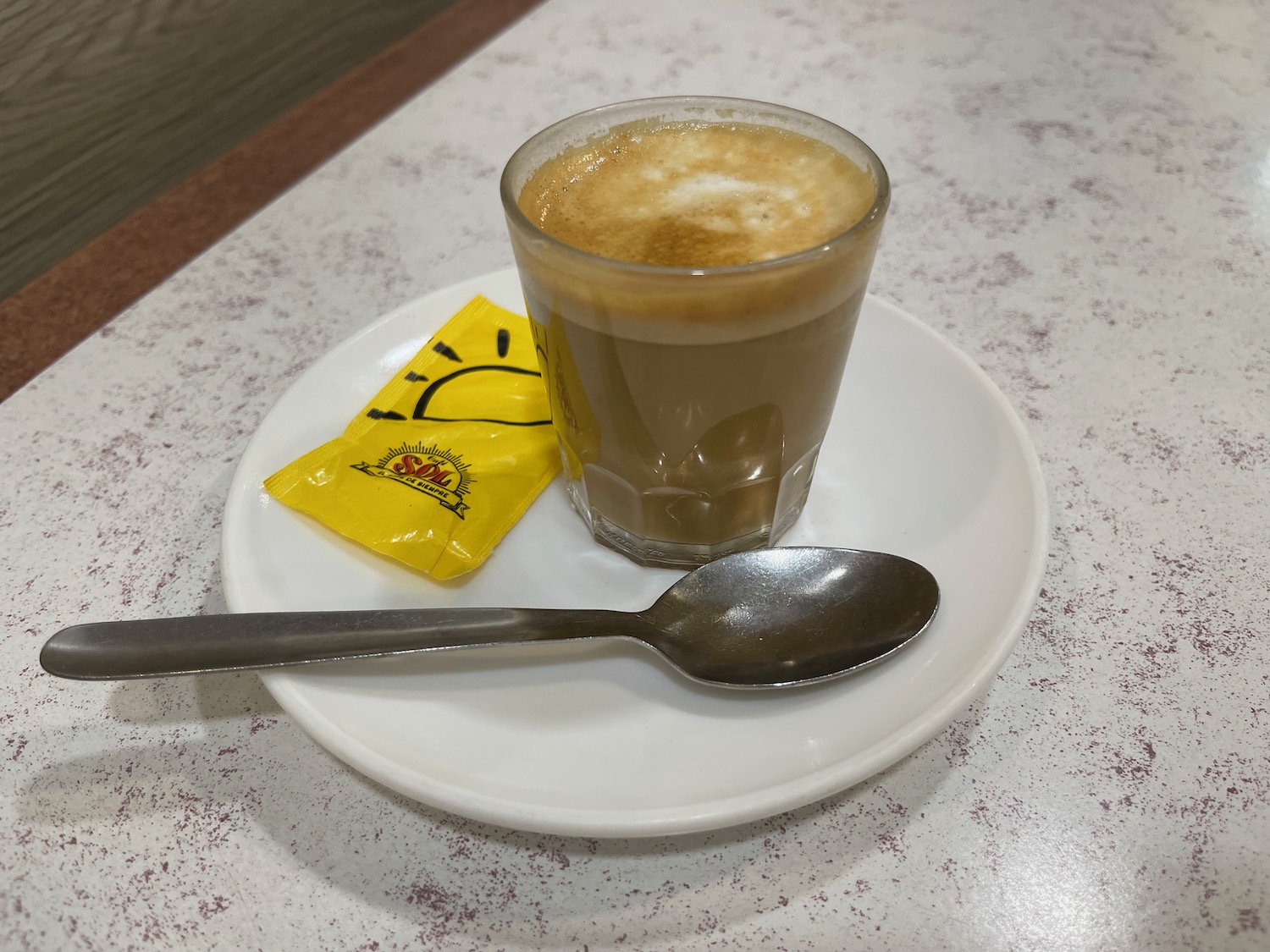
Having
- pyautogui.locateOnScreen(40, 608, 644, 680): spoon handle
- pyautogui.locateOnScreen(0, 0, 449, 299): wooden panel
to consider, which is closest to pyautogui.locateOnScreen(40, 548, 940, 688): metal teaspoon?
pyautogui.locateOnScreen(40, 608, 644, 680): spoon handle

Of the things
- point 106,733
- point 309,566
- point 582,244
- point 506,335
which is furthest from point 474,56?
point 106,733

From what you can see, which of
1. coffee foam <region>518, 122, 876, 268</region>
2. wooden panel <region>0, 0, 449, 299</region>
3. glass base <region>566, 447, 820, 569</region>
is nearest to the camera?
coffee foam <region>518, 122, 876, 268</region>

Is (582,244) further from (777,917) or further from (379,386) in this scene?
(777,917)

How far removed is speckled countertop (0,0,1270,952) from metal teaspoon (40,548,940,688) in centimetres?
12

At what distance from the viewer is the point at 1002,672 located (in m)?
0.79

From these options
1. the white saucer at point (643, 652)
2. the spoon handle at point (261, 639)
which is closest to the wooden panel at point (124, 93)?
the white saucer at point (643, 652)

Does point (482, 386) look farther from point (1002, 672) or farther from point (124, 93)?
point (124, 93)

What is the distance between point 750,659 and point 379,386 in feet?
1.82

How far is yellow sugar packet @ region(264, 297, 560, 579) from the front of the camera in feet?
2.74

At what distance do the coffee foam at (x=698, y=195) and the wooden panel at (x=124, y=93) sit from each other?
1.12 meters

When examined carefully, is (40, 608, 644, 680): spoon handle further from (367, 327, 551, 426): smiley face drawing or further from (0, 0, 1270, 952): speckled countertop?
(367, 327, 551, 426): smiley face drawing

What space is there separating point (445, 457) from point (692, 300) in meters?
0.38

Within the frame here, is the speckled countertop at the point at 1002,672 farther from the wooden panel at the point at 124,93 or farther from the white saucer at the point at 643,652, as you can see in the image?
the wooden panel at the point at 124,93

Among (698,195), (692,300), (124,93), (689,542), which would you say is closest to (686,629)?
(689,542)
